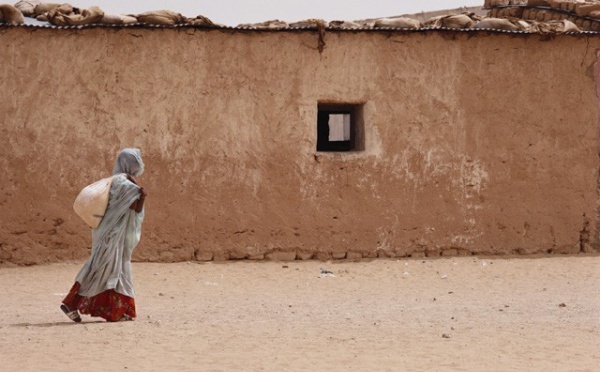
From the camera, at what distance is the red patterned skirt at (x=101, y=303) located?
723 centimetres

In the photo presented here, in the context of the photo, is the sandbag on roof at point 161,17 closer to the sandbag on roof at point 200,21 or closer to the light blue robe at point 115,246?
the sandbag on roof at point 200,21

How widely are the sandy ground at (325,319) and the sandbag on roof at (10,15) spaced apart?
2.51 m

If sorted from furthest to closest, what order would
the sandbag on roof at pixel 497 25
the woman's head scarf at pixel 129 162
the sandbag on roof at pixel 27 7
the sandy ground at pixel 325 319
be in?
the sandbag on roof at pixel 497 25
the sandbag on roof at pixel 27 7
the woman's head scarf at pixel 129 162
the sandy ground at pixel 325 319

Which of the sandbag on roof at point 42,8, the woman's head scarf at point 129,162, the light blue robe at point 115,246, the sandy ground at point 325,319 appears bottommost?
the sandy ground at point 325,319

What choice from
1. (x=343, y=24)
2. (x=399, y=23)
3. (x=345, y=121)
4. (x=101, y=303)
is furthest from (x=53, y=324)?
(x=345, y=121)

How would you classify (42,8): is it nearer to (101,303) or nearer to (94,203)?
(94,203)

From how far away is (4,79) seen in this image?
33.8ft

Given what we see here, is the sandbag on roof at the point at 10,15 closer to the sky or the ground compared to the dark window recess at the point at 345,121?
closer to the sky

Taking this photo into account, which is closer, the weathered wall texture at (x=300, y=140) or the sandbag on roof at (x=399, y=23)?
the weathered wall texture at (x=300, y=140)

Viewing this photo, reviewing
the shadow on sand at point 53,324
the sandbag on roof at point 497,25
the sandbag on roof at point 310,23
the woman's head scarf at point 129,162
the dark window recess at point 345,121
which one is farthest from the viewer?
the dark window recess at point 345,121

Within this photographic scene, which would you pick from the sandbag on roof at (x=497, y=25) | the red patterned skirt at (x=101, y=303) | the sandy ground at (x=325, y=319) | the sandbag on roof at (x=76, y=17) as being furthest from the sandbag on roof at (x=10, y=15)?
the sandbag on roof at (x=497, y=25)

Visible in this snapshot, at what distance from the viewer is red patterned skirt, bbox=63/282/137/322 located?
7.23 meters

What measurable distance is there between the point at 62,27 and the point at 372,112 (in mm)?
3331

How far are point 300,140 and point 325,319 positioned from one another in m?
3.46
